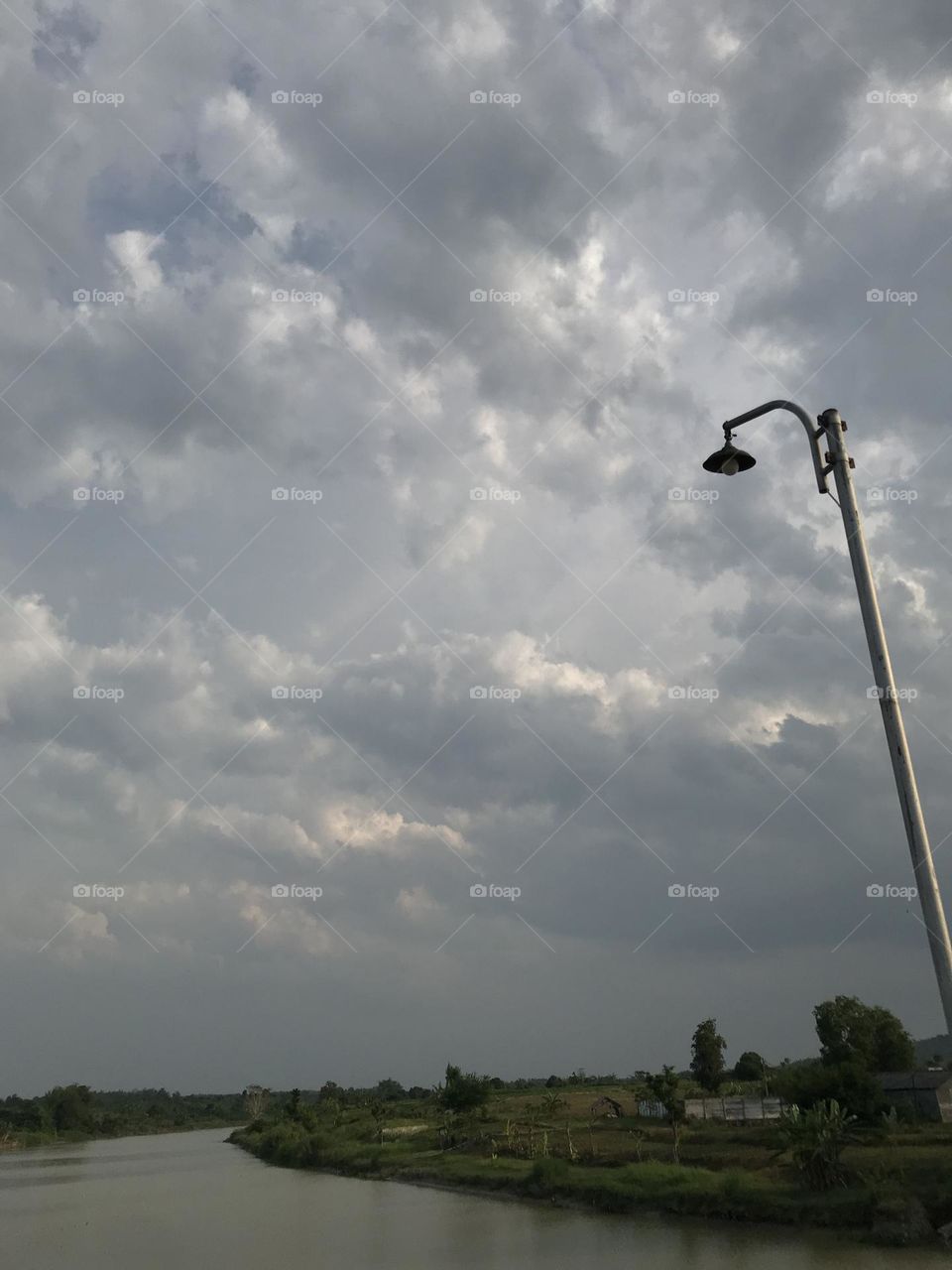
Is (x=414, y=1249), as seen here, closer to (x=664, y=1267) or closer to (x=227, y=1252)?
(x=227, y=1252)

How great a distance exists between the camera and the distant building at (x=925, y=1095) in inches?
1470

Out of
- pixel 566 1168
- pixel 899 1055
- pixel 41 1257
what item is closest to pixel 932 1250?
pixel 566 1168

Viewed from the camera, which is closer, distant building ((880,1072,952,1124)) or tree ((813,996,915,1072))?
distant building ((880,1072,952,1124))

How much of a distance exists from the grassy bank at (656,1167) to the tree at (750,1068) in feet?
62.2

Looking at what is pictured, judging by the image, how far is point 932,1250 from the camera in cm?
1975

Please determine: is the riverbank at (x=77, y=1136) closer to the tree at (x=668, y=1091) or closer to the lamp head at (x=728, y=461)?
the tree at (x=668, y=1091)

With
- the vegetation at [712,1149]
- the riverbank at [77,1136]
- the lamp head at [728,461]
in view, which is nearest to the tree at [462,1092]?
the vegetation at [712,1149]

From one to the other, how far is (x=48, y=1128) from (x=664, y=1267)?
13843 cm

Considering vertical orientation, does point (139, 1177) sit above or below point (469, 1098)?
below

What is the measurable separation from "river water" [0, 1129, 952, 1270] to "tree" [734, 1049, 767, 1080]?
37.2 meters

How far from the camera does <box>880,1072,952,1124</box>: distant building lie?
37344 mm

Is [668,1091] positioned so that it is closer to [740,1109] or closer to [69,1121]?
[740,1109]

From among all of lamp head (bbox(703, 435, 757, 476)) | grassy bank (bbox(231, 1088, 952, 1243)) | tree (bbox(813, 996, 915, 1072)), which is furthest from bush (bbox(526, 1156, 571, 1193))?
lamp head (bbox(703, 435, 757, 476))

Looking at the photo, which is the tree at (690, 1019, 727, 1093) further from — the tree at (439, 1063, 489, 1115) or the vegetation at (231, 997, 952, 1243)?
the tree at (439, 1063, 489, 1115)
